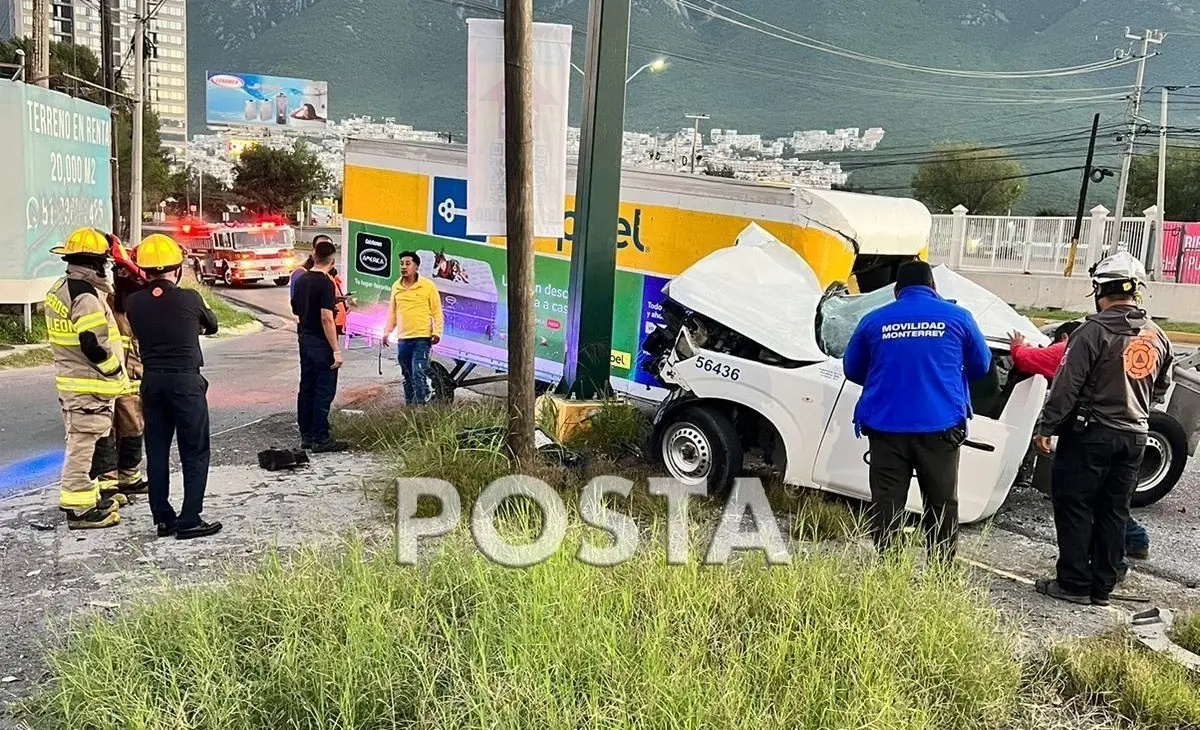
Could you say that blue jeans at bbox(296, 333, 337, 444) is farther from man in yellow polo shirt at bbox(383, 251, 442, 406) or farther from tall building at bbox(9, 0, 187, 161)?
tall building at bbox(9, 0, 187, 161)

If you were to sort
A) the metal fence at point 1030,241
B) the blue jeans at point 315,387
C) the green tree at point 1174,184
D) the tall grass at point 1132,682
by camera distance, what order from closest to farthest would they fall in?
1. the tall grass at point 1132,682
2. the blue jeans at point 315,387
3. the metal fence at point 1030,241
4. the green tree at point 1174,184

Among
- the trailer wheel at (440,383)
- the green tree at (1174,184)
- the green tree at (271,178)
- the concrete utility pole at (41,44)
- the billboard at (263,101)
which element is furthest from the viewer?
the green tree at (271,178)

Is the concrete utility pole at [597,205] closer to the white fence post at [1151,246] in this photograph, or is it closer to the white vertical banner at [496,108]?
the white vertical banner at [496,108]

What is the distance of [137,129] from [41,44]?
9.02 meters

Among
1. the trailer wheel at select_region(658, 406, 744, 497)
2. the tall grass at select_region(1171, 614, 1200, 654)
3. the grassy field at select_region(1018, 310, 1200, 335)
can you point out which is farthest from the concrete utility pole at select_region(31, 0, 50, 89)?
the grassy field at select_region(1018, 310, 1200, 335)

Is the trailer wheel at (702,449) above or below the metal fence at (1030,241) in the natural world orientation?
below

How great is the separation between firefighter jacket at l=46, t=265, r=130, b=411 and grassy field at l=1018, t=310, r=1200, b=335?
2088cm

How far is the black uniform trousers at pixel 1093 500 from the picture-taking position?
4746 mm

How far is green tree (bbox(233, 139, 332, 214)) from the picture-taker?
74188 millimetres

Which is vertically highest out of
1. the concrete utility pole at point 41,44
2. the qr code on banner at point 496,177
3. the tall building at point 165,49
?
the tall building at point 165,49

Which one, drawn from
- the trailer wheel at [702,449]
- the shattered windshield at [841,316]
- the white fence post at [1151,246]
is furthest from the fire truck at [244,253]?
the white fence post at [1151,246]

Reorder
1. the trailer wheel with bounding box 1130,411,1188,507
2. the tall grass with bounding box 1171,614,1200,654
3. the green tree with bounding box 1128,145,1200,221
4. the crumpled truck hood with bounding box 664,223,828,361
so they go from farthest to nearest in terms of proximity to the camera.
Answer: the green tree with bounding box 1128,145,1200,221
the trailer wheel with bounding box 1130,411,1188,507
the crumpled truck hood with bounding box 664,223,828,361
the tall grass with bounding box 1171,614,1200,654

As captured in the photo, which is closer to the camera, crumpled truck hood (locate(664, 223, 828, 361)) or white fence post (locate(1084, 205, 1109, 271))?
crumpled truck hood (locate(664, 223, 828, 361))

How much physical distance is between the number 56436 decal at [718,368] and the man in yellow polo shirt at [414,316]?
3289 millimetres
